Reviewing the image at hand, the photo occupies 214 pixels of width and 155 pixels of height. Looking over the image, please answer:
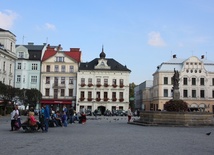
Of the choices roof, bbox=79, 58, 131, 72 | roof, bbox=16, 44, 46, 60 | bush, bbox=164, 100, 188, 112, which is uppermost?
roof, bbox=16, 44, 46, 60

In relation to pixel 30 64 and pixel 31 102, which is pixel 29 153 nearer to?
pixel 31 102

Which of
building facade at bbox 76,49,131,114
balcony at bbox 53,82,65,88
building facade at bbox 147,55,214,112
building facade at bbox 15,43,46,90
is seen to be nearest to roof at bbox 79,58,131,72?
building facade at bbox 76,49,131,114

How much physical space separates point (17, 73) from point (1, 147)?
63.2 metres

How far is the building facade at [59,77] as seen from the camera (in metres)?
74.0

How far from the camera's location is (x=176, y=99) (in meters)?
32.9

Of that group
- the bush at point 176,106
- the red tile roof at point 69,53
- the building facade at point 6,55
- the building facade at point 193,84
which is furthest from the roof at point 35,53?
the bush at point 176,106

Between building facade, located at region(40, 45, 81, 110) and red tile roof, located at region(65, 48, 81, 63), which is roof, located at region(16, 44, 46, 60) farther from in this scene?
red tile roof, located at region(65, 48, 81, 63)

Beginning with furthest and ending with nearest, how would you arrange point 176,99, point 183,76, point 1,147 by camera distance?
1. point 183,76
2. point 176,99
3. point 1,147

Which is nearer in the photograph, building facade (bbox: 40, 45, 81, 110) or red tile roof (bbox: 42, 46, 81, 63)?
building facade (bbox: 40, 45, 81, 110)

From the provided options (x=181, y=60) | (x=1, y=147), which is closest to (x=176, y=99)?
(x=1, y=147)

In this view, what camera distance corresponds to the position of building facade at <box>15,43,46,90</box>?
73.7 meters

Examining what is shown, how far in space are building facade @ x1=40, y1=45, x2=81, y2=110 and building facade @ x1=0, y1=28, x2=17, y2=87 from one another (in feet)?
33.5

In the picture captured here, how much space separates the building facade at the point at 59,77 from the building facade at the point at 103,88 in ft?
5.33

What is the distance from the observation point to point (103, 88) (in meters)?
74.7
